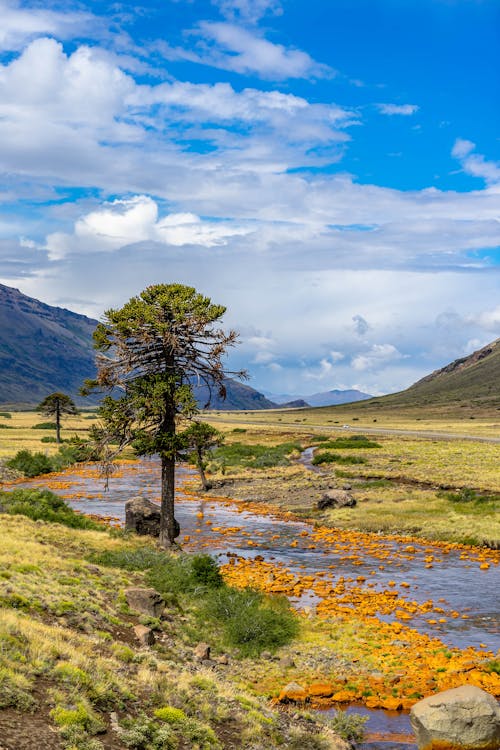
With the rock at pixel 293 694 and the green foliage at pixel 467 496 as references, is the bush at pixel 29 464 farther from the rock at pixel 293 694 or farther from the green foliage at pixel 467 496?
the rock at pixel 293 694

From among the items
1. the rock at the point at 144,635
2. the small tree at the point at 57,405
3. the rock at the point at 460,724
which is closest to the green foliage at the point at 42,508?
the rock at the point at 144,635

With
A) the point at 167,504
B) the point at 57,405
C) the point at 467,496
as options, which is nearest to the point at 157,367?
the point at 167,504

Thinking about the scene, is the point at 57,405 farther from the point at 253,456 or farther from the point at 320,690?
the point at 320,690

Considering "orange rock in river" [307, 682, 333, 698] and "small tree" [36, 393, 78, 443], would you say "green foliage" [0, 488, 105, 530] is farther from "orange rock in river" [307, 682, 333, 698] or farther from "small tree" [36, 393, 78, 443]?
"small tree" [36, 393, 78, 443]

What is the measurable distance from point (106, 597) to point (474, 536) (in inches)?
866

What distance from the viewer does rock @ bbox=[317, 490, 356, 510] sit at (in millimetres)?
44312

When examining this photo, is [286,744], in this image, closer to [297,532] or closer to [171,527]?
[171,527]

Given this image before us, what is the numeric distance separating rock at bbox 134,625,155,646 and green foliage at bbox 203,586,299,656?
3.02 meters

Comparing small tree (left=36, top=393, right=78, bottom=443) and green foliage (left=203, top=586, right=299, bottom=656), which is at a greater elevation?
small tree (left=36, top=393, right=78, bottom=443)

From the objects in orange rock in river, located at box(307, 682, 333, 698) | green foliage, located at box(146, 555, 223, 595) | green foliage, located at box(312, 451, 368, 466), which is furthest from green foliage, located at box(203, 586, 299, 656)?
green foliage, located at box(312, 451, 368, 466)

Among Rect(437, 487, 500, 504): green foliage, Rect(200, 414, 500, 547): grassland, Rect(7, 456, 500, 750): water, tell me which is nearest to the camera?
Rect(7, 456, 500, 750): water

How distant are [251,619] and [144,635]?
13.2 feet

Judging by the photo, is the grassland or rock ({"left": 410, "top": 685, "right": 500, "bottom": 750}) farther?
the grassland

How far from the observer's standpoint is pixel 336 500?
44.6m
